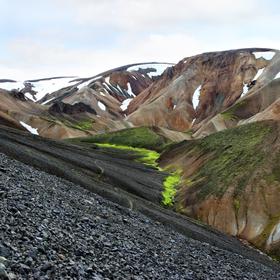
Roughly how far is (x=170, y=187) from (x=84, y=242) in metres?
53.5

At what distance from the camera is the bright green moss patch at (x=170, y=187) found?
66.6 meters

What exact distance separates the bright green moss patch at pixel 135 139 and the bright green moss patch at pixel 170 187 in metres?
65.3

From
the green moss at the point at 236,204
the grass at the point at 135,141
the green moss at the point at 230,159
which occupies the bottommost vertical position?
the grass at the point at 135,141

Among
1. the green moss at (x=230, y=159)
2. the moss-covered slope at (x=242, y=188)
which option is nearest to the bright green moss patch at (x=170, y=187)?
the moss-covered slope at (x=242, y=188)

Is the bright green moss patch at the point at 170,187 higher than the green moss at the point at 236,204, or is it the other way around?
the green moss at the point at 236,204

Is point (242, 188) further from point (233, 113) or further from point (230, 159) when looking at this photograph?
point (233, 113)

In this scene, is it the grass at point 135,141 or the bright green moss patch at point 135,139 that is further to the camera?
the bright green moss patch at point 135,139

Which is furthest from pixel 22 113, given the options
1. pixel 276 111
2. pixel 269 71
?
pixel 276 111

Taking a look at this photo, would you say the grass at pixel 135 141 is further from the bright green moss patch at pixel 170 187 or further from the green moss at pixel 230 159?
the bright green moss patch at pixel 170 187

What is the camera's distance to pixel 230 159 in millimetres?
77125

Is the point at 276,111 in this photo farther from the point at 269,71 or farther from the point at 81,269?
the point at 81,269

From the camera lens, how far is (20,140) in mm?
58312

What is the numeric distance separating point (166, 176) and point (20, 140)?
36.5 metres

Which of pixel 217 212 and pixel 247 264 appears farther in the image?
pixel 217 212
